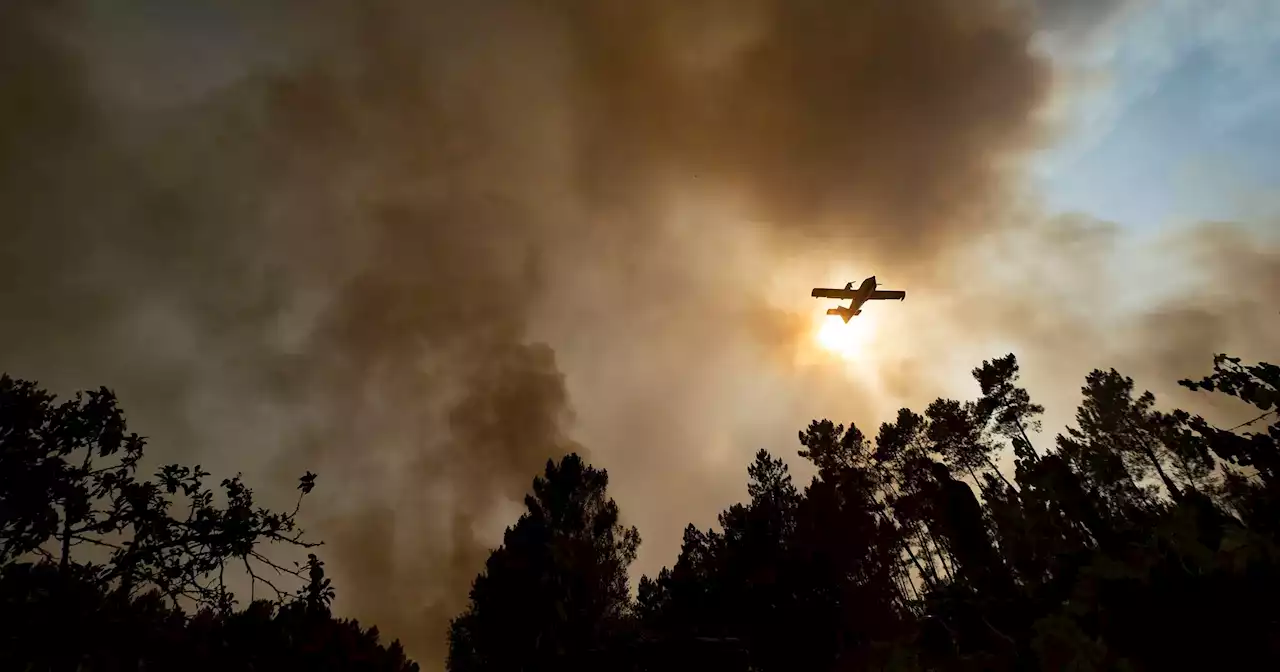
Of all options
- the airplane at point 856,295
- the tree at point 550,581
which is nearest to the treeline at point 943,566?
the tree at point 550,581

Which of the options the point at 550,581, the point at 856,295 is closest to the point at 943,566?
the point at 856,295

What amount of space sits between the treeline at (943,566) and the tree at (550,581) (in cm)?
11

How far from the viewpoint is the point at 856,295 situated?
3150 centimetres

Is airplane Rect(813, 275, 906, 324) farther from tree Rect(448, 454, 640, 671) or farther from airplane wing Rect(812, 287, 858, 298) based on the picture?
tree Rect(448, 454, 640, 671)

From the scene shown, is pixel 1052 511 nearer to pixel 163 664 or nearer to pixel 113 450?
pixel 163 664

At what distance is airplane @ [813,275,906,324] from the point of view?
101 feet

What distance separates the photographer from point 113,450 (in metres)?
8.74

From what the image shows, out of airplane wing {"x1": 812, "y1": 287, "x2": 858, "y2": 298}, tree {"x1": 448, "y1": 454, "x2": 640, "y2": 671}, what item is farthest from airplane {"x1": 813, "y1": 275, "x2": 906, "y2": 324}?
tree {"x1": 448, "y1": 454, "x2": 640, "y2": 671}

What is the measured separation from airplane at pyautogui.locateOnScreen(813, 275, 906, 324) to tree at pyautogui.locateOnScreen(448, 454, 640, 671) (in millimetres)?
20286

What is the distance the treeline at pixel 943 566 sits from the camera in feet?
20.8

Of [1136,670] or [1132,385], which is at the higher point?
[1132,385]

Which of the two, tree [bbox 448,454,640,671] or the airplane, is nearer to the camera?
tree [bbox 448,454,640,671]

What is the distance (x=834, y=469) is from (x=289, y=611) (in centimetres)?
3968

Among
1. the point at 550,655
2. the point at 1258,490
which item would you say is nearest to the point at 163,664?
the point at 550,655
